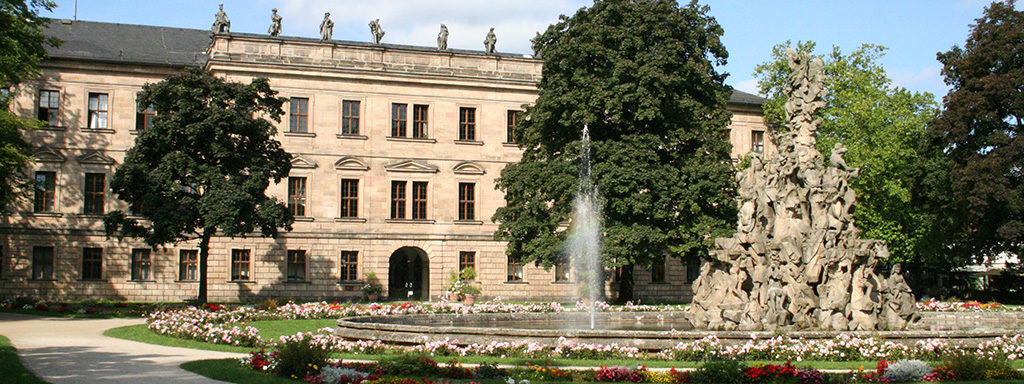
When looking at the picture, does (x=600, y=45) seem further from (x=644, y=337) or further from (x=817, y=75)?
(x=644, y=337)

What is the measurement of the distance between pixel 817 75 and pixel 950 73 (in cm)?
2418

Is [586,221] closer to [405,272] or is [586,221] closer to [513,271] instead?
[513,271]

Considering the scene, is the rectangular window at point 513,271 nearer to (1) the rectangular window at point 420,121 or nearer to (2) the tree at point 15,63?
(1) the rectangular window at point 420,121

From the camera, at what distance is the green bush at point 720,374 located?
1478cm

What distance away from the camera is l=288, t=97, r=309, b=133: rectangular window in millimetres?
47094

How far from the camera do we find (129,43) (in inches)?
1956

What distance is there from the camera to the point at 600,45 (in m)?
38.9

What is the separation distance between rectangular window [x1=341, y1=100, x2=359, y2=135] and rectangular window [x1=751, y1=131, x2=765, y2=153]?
72.1 feet

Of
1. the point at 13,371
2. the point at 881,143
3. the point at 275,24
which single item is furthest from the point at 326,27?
the point at 13,371

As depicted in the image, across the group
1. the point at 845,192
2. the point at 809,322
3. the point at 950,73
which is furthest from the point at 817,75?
the point at 950,73

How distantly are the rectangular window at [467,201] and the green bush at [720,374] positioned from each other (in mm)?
34814

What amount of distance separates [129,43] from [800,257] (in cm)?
3818

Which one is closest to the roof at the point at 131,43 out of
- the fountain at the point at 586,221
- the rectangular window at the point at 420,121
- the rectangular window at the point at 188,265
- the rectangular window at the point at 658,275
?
the rectangular window at the point at 420,121

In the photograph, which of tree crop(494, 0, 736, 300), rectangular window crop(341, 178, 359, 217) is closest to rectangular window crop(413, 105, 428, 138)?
rectangular window crop(341, 178, 359, 217)
